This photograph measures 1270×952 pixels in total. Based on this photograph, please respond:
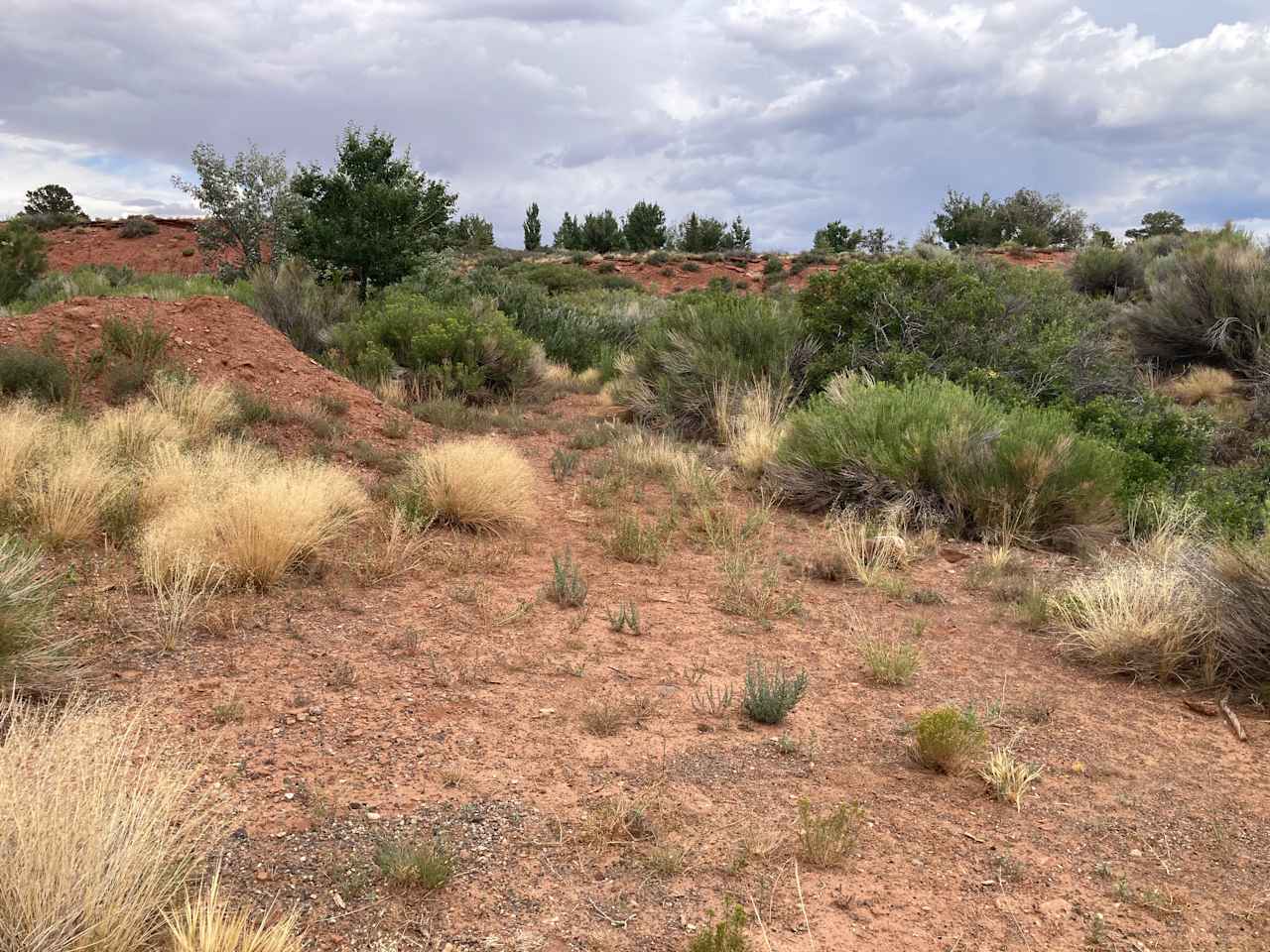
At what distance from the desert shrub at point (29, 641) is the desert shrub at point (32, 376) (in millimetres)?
4213

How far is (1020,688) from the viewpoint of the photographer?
4590 mm

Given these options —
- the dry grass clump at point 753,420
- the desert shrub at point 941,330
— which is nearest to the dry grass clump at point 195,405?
the dry grass clump at point 753,420

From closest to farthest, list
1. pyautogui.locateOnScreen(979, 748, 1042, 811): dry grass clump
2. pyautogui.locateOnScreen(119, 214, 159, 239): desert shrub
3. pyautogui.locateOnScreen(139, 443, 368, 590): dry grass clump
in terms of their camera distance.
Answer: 1. pyautogui.locateOnScreen(979, 748, 1042, 811): dry grass clump
2. pyautogui.locateOnScreen(139, 443, 368, 590): dry grass clump
3. pyautogui.locateOnScreen(119, 214, 159, 239): desert shrub

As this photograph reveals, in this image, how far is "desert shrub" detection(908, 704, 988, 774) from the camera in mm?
3600

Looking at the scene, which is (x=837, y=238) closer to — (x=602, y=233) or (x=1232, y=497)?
(x=602, y=233)

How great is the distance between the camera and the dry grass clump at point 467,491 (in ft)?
21.6

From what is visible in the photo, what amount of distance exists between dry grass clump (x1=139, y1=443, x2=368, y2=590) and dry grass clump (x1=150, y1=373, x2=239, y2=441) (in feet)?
5.23

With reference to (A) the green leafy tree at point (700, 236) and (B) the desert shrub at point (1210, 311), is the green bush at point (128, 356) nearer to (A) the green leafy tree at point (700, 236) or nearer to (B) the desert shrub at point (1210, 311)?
(B) the desert shrub at point (1210, 311)

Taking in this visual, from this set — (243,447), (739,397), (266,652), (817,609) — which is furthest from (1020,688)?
(739,397)

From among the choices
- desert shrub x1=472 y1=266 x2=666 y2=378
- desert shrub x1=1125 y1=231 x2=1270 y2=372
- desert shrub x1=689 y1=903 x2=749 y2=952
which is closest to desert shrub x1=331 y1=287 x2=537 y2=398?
desert shrub x1=472 y1=266 x2=666 y2=378

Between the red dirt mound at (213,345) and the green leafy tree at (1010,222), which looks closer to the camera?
the red dirt mound at (213,345)

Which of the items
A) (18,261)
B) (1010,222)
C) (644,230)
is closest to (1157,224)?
(1010,222)

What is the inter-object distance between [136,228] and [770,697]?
43.3 m

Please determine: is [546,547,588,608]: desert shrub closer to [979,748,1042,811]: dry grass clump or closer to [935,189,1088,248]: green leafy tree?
[979,748,1042,811]: dry grass clump
